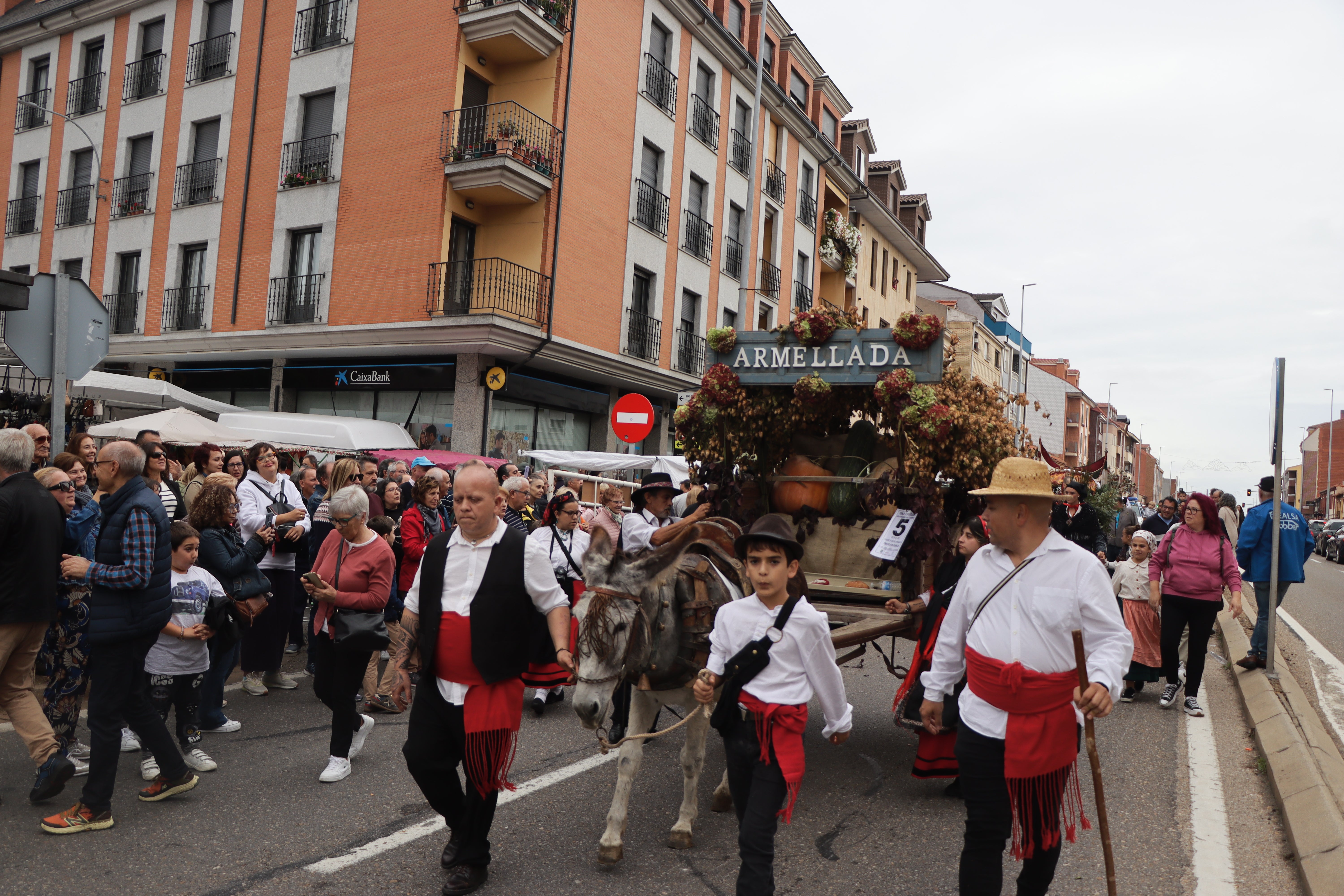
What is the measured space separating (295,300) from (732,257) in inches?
473

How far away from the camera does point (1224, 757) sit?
6664mm

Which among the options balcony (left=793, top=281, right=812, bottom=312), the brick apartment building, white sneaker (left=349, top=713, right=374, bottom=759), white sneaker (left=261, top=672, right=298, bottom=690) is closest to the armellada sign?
white sneaker (left=349, top=713, right=374, bottom=759)

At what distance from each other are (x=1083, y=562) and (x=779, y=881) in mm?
2062

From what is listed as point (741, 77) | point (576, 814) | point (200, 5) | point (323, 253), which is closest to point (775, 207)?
point (741, 77)

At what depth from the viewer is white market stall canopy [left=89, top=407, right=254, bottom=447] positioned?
12742 mm

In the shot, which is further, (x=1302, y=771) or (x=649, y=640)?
(x=1302, y=771)

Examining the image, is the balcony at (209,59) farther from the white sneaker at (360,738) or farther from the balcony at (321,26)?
the white sneaker at (360,738)

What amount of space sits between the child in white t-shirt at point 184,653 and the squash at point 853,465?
4.20 m

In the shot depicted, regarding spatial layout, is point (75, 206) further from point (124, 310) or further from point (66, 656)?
point (66, 656)

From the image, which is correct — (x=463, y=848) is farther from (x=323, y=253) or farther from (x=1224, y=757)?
(x=323, y=253)

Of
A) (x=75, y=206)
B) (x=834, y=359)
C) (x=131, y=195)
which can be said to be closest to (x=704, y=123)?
(x=131, y=195)

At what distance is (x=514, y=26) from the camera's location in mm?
18422

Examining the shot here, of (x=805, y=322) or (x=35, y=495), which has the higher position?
(x=805, y=322)

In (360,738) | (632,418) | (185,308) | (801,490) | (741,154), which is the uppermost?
(741,154)
